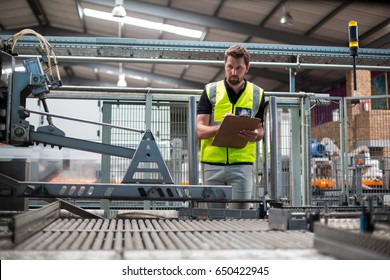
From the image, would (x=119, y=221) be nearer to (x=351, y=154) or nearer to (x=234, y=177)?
(x=234, y=177)

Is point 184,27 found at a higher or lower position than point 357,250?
higher

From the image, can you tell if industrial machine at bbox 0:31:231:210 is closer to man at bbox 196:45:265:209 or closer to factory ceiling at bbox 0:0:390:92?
man at bbox 196:45:265:209

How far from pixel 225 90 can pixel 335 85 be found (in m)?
11.3

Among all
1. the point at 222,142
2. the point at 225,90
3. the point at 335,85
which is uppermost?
the point at 335,85

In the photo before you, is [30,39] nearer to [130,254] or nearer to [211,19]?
[130,254]

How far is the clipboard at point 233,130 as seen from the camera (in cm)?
192

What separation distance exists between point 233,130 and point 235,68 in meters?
0.35

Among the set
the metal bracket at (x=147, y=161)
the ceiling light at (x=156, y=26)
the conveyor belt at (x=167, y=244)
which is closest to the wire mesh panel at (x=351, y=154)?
the metal bracket at (x=147, y=161)

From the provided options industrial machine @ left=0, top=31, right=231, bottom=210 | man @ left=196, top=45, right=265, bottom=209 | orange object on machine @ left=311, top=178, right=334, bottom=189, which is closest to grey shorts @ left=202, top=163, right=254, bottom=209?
man @ left=196, top=45, right=265, bottom=209

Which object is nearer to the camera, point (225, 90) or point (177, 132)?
point (225, 90)

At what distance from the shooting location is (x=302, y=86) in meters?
13.2

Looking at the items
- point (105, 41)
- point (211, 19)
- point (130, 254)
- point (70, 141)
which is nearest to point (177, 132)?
point (105, 41)

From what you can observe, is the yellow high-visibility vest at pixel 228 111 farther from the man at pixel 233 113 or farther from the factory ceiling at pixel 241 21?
the factory ceiling at pixel 241 21

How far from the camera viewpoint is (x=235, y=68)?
2.15 m
